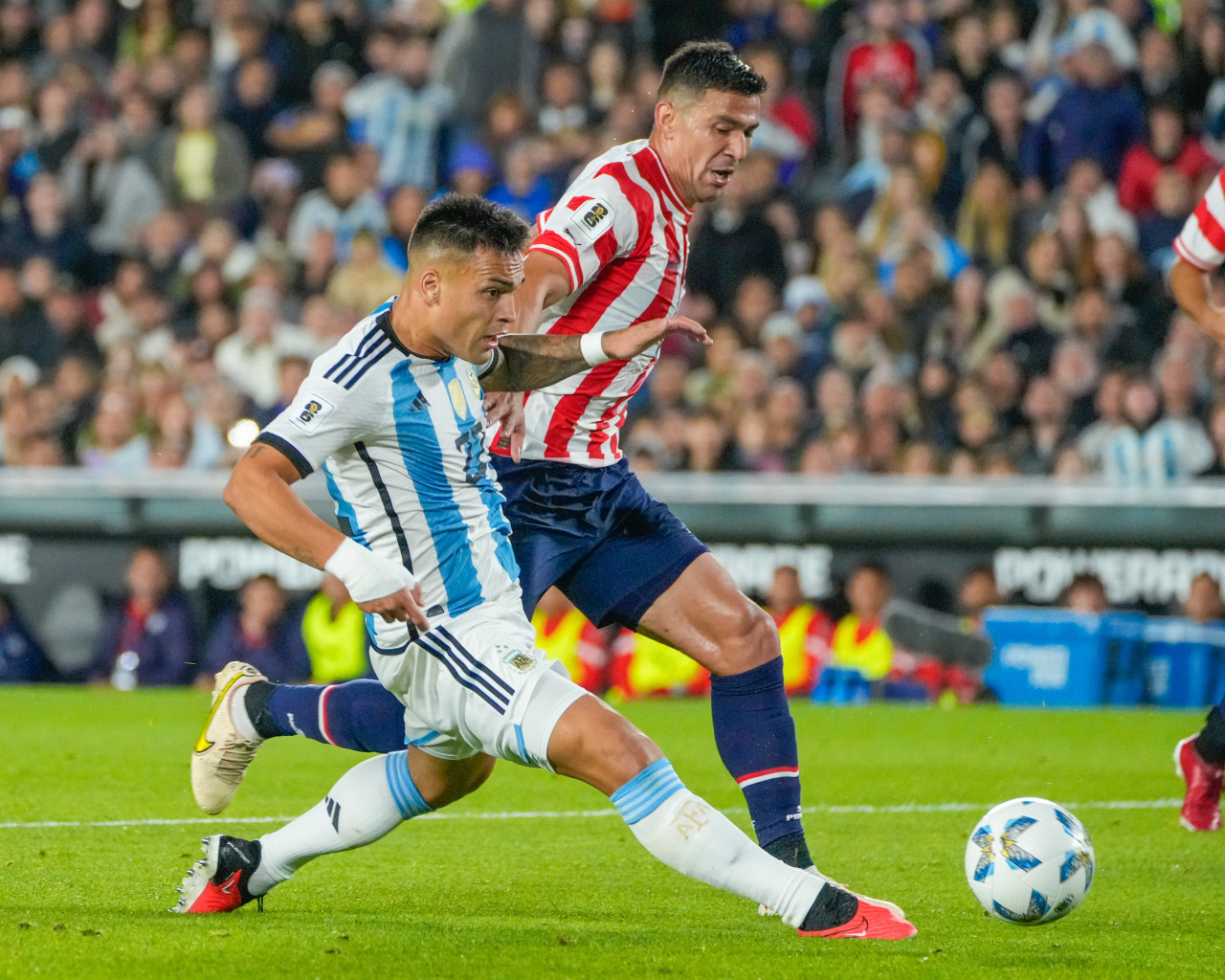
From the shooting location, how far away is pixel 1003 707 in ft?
39.9

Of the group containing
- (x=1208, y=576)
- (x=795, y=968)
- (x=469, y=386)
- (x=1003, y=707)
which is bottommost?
(x=1003, y=707)

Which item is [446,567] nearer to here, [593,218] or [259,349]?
[593,218]

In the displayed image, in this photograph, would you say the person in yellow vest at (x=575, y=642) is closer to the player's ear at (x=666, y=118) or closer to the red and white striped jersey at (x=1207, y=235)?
the red and white striped jersey at (x=1207, y=235)

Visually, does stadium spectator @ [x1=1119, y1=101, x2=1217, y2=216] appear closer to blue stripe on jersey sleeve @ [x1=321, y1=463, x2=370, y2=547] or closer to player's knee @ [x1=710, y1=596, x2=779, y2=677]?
player's knee @ [x1=710, y1=596, x2=779, y2=677]

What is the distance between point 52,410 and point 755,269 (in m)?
5.74

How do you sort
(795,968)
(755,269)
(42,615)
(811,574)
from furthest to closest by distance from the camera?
1. (755,269)
2. (42,615)
3. (811,574)
4. (795,968)

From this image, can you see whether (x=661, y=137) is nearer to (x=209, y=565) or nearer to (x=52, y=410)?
(x=209, y=565)

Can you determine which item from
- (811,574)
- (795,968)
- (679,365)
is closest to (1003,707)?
(811,574)

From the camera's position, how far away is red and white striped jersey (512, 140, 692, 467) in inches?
228

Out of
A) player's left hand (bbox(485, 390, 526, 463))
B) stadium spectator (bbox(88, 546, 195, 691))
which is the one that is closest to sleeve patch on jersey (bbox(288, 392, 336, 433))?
player's left hand (bbox(485, 390, 526, 463))

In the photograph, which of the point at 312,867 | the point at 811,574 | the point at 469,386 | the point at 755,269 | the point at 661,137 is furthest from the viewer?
the point at 755,269

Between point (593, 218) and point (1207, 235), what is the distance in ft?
8.39

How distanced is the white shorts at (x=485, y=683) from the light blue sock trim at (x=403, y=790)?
30 centimetres

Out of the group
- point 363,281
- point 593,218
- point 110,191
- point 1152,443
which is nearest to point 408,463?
point 593,218
